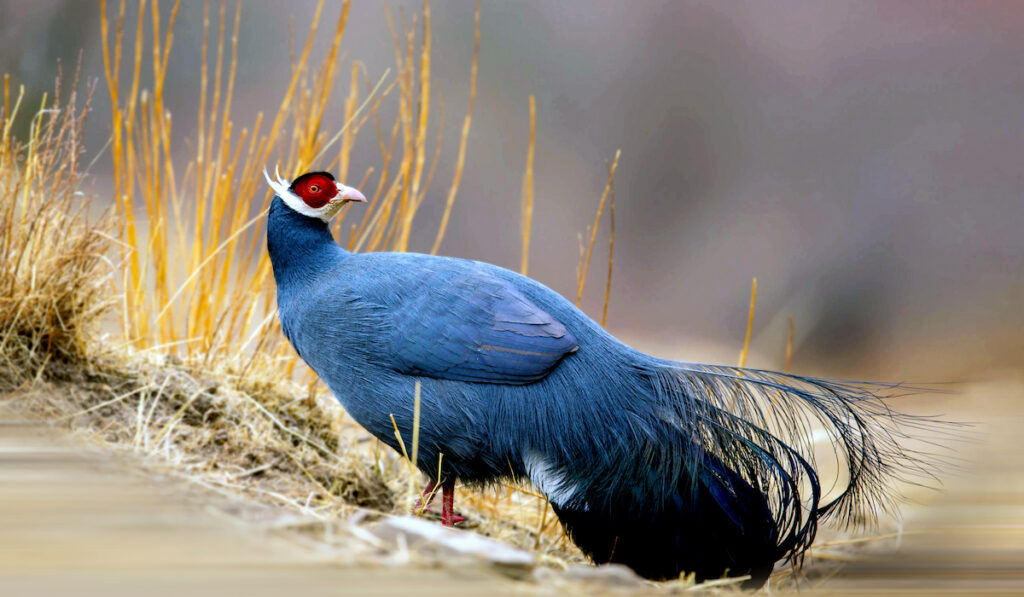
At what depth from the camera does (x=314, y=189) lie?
2861mm

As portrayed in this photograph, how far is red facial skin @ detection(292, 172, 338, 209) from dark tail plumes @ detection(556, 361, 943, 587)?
1.23 meters

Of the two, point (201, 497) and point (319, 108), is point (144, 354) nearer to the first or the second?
point (319, 108)

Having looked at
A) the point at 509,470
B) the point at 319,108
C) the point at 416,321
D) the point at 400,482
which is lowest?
the point at 400,482

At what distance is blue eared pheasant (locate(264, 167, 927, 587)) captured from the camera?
245 centimetres

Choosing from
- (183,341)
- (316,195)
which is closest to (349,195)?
(316,195)

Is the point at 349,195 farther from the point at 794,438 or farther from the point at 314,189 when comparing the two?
the point at 794,438

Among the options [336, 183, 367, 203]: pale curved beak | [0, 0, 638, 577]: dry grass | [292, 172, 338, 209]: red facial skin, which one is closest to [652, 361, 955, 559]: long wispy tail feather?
[0, 0, 638, 577]: dry grass

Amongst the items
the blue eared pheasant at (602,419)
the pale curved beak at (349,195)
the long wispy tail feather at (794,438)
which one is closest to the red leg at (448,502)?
the blue eared pheasant at (602,419)

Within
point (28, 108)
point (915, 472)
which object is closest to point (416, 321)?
point (915, 472)

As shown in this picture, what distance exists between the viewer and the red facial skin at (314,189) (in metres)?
2.85

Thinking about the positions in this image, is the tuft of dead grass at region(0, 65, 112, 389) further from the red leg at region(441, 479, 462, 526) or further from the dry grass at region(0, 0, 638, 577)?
the red leg at region(441, 479, 462, 526)

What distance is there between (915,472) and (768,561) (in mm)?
475

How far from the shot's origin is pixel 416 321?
2602 mm

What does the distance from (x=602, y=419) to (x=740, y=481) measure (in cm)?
42
